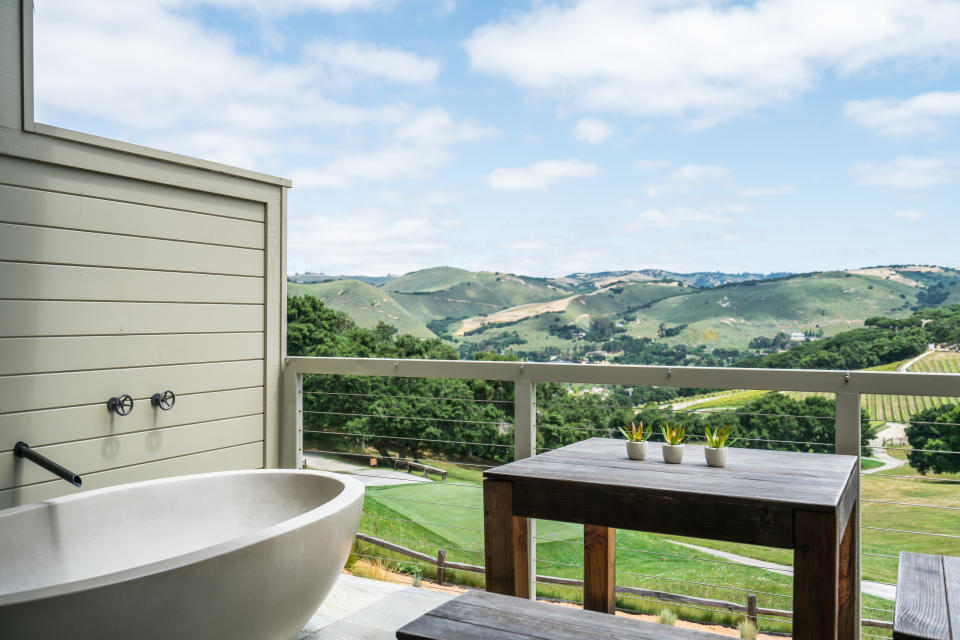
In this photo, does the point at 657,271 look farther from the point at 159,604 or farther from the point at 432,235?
Result: the point at 159,604

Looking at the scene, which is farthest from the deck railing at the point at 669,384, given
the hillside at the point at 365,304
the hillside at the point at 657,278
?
the hillside at the point at 657,278

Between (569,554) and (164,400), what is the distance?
12.3ft

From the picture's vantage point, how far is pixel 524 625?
1425 mm

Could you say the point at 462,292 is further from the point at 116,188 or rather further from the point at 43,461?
the point at 43,461

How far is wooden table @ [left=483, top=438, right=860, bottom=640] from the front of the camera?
1539 mm

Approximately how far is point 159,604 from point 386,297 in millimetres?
9844

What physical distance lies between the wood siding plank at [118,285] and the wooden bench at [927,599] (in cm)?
269

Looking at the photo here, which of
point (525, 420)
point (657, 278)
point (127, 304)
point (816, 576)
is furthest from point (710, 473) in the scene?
point (657, 278)

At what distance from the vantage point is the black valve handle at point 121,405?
272cm

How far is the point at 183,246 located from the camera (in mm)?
3021

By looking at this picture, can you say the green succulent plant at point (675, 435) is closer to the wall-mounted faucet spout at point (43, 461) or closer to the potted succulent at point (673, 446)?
the potted succulent at point (673, 446)

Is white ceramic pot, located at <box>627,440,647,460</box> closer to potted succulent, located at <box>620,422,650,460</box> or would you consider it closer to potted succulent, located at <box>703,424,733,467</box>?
potted succulent, located at <box>620,422,650,460</box>

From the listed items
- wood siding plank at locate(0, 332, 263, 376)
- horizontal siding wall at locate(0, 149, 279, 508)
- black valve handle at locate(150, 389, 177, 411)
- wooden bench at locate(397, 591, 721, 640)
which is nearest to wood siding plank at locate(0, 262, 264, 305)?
horizontal siding wall at locate(0, 149, 279, 508)

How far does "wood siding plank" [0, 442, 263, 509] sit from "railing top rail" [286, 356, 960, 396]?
600mm
